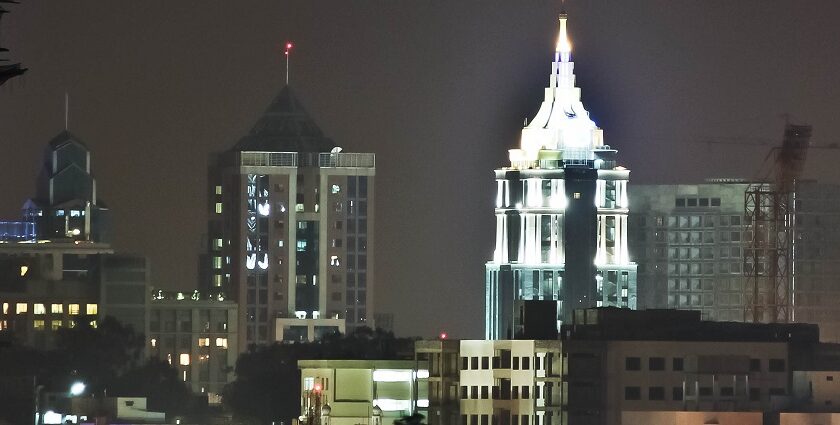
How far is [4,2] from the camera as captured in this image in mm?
97062

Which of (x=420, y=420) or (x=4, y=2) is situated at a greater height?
(x=4, y=2)

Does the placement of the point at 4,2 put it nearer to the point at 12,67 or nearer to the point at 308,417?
the point at 12,67

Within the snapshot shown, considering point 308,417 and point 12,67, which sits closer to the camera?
point 12,67

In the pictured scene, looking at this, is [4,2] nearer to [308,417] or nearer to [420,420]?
[420,420]

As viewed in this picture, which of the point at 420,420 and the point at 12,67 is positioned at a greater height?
the point at 12,67

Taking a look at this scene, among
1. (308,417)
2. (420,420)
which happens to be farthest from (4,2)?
(308,417)

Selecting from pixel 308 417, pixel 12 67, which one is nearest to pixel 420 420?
pixel 12 67

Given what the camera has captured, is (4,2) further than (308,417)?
No

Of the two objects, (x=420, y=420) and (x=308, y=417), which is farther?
(x=308, y=417)

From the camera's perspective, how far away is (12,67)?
95.8m

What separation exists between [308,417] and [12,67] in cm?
5739

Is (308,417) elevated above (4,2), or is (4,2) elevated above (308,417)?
(4,2)

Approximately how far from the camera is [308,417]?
498ft

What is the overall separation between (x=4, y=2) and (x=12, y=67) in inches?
81.0
